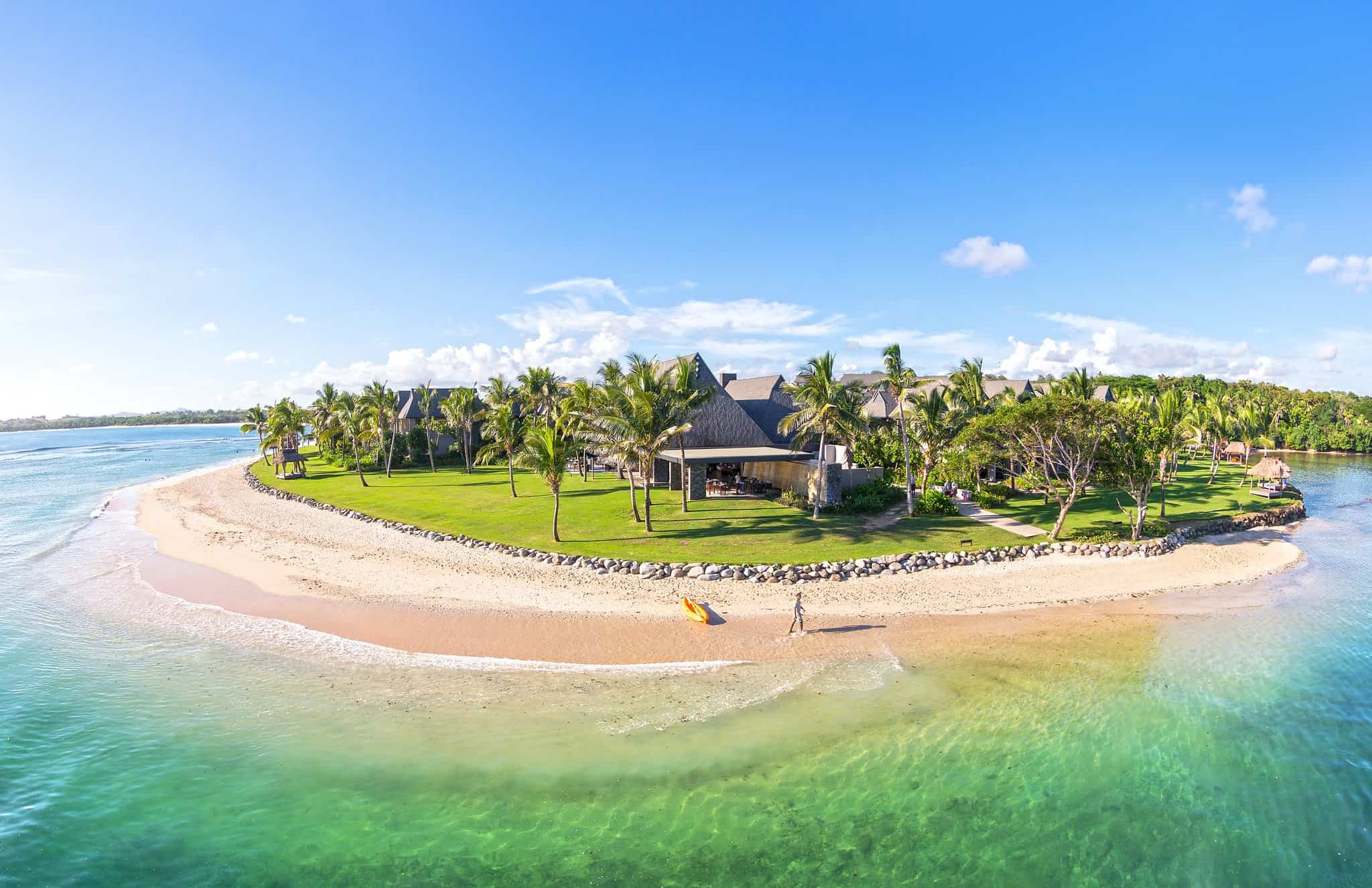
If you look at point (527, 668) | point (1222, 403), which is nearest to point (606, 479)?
point (527, 668)

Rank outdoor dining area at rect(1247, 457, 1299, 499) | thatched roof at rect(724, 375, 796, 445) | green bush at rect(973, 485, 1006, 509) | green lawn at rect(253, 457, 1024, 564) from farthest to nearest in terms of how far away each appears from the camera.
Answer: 1. thatched roof at rect(724, 375, 796, 445)
2. outdoor dining area at rect(1247, 457, 1299, 499)
3. green bush at rect(973, 485, 1006, 509)
4. green lawn at rect(253, 457, 1024, 564)

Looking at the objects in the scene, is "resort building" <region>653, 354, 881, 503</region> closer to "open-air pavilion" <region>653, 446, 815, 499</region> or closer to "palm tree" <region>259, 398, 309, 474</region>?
"open-air pavilion" <region>653, 446, 815, 499</region>

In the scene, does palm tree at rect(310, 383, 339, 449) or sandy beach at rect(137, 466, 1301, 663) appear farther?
palm tree at rect(310, 383, 339, 449)

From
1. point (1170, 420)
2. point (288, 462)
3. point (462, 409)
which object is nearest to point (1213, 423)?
point (1170, 420)

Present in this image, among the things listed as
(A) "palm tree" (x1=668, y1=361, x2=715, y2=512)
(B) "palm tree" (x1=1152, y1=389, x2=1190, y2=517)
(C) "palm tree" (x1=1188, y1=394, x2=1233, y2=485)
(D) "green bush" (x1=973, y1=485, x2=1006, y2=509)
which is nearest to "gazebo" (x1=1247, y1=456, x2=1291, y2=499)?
(C) "palm tree" (x1=1188, y1=394, x2=1233, y2=485)

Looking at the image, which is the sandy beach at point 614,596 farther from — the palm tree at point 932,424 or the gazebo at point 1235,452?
the gazebo at point 1235,452

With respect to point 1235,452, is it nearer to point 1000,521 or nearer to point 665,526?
point 1000,521

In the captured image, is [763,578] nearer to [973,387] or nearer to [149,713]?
[149,713]
